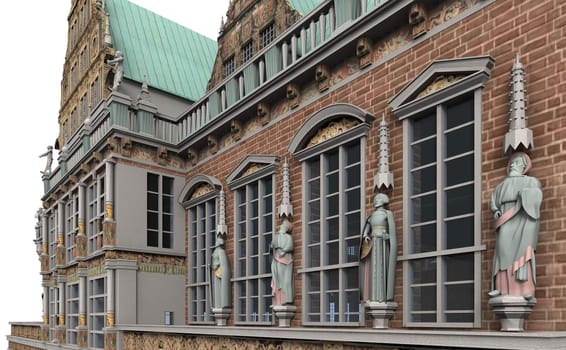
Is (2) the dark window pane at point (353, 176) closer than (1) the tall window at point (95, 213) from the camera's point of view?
Yes

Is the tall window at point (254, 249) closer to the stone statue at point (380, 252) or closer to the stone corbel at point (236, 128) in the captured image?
the stone corbel at point (236, 128)

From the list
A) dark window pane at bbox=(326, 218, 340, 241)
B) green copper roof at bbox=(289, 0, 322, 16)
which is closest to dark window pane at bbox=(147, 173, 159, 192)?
green copper roof at bbox=(289, 0, 322, 16)

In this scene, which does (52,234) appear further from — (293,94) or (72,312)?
(293,94)

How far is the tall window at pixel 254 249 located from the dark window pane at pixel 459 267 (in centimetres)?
452

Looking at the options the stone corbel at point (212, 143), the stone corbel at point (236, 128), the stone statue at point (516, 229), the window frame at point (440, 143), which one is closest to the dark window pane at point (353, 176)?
the window frame at point (440, 143)

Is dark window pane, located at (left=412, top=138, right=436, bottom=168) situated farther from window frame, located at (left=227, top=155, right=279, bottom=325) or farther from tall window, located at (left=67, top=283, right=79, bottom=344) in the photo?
tall window, located at (left=67, top=283, right=79, bottom=344)

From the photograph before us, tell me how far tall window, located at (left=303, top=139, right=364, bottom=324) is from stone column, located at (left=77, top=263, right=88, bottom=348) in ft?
26.6

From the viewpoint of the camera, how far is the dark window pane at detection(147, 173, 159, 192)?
1387cm

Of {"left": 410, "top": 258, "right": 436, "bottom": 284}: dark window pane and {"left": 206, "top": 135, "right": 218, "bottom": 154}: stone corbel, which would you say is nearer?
{"left": 410, "top": 258, "right": 436, "bottom": 284}: dark window pane

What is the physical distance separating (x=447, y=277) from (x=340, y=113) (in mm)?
3445

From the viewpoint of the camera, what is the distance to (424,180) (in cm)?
751

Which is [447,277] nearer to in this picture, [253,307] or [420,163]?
[420,163]

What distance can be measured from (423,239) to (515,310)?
185 cm

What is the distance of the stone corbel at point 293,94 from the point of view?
10.1 meters
